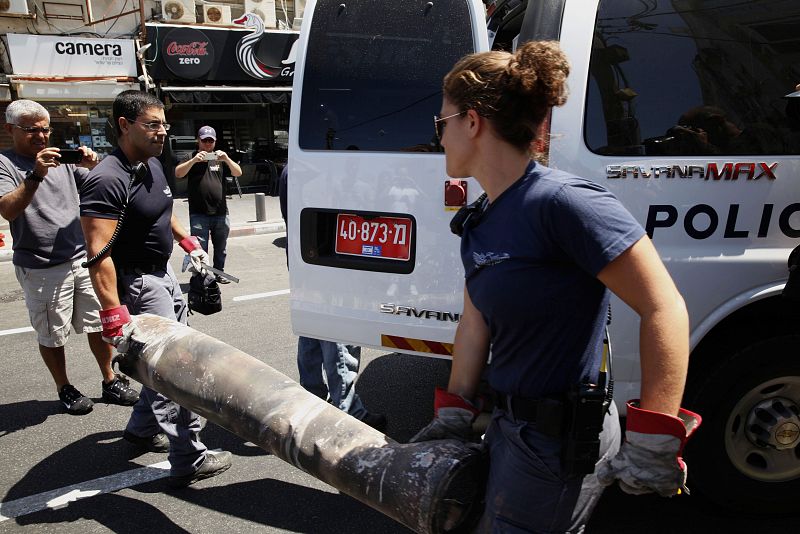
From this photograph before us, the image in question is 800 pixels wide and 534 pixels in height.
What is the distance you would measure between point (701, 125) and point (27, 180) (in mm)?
3662

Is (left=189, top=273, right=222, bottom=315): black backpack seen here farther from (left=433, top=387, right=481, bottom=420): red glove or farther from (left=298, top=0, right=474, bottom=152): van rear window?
(left=433, top=387, right=481, bottom=420): red glove

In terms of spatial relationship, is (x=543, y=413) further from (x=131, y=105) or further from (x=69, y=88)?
(x=69, y=88)

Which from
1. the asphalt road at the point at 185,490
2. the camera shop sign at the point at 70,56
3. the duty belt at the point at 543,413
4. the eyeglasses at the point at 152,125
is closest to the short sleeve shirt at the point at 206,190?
the asphalt road at the point at 185,490

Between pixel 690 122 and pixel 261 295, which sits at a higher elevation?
pixel 690 122

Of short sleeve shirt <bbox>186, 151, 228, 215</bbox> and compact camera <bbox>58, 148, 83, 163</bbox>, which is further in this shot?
short sleeve shirt <bbox>186, 151, 228, 215</bbox>

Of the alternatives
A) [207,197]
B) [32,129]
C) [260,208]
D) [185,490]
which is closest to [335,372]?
[185,490]

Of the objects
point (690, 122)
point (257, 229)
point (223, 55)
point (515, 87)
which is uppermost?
point (223, 55)

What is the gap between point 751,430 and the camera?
2863mm

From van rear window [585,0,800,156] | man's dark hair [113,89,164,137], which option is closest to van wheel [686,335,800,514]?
van rear window [585,0,800,156]

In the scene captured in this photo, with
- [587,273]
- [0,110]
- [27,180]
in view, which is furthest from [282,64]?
[587,273]

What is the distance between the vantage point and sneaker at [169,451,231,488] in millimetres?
3324

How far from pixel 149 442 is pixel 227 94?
14.8 meters

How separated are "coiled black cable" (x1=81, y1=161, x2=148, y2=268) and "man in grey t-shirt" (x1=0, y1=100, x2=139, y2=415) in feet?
3.21

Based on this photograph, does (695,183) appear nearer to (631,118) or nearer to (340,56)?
(631,118)
